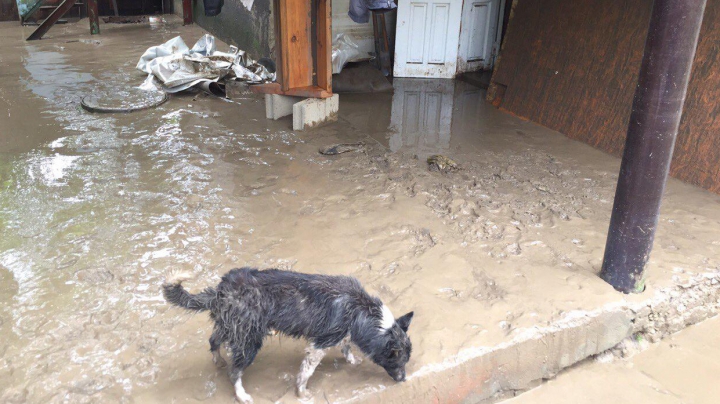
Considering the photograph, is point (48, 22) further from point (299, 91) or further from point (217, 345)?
point (217, 345)

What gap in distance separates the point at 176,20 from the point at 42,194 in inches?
428

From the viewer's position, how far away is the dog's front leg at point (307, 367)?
9.21 ft

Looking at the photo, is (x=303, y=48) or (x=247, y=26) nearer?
(x=303, y=48)

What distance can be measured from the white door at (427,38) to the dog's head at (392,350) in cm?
698

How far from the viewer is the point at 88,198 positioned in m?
4.88

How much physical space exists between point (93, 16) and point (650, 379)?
42.6ft

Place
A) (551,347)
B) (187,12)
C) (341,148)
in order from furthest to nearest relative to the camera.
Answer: (187,12), (341,148), (551,347)

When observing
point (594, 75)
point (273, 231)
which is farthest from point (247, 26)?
point (273, 231)

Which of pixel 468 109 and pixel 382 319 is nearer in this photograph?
pixel 382 319

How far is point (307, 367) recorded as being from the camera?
2.83m

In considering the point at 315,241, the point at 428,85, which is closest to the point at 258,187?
the point at 315,241

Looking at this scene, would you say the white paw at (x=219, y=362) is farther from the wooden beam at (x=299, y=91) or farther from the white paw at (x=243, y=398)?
the wooden beam at (x=299, y=91)

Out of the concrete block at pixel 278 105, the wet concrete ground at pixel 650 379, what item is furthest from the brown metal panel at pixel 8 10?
the wet concrete ground at pixel 650 379

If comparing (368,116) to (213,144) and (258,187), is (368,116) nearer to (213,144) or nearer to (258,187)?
(213,144)
